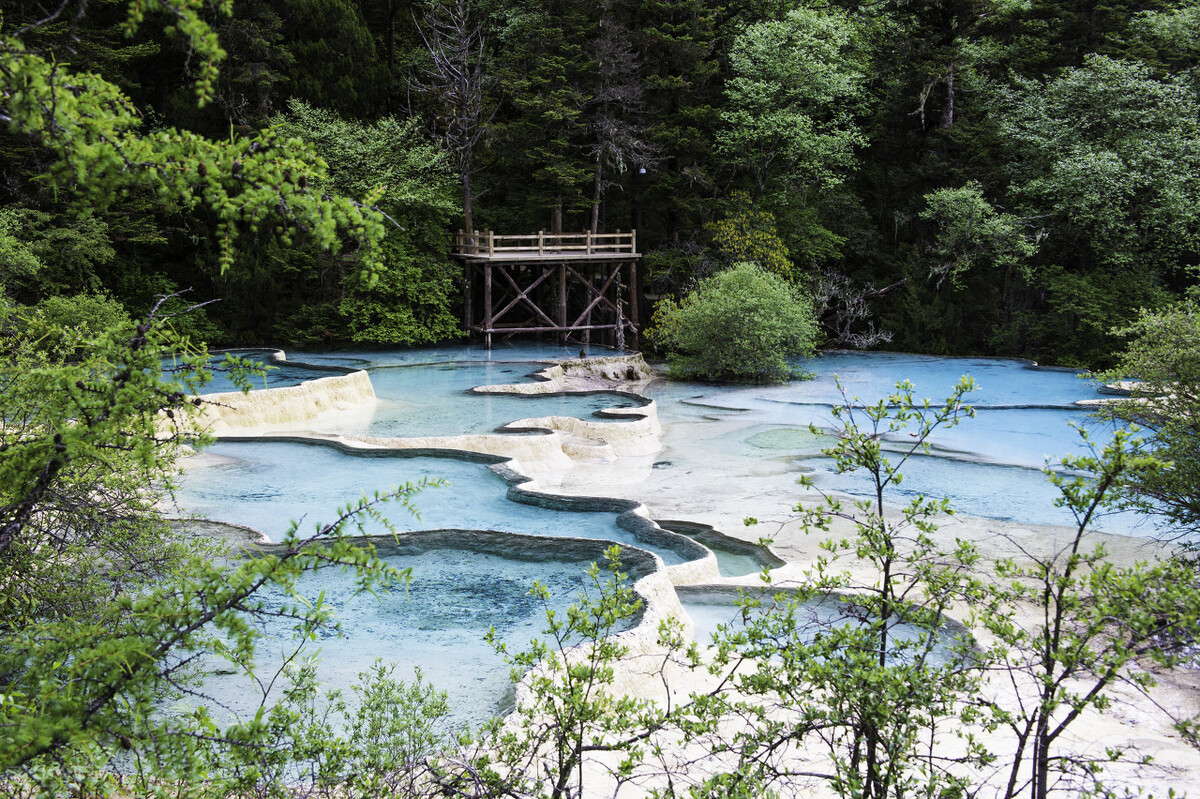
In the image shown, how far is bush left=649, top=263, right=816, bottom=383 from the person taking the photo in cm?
2022

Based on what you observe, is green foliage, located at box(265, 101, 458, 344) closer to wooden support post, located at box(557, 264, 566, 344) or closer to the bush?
wooden support post, located at box(557, 264, 566, 344)

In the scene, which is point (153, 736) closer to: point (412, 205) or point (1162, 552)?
point (1162, 552)

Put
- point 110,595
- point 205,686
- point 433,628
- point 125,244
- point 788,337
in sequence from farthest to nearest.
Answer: point 125,244
point 788,337
point 433,628
point 205,686
point 110,595

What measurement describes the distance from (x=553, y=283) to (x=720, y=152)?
222 inches

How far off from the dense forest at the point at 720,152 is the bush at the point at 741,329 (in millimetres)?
2885

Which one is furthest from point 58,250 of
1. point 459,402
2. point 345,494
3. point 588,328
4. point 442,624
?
point 442,624

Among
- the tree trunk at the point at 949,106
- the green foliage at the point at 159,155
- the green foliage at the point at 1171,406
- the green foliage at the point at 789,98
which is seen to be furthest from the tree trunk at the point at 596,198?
the green foliage at the point at 159,155

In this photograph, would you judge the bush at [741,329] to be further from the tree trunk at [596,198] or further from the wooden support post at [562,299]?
the tree trunk at [596,198]

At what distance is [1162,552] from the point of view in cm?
987

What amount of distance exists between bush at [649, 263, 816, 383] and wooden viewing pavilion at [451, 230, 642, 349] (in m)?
2.13

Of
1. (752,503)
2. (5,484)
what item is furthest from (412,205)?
(5,484)

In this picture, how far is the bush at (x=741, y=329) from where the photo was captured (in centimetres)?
2022

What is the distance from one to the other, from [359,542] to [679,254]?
18.0m

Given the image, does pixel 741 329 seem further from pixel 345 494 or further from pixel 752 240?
pixel 345 494
